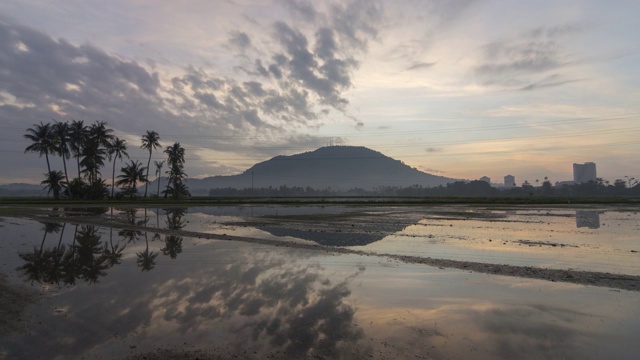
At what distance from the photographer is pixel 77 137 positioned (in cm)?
7888

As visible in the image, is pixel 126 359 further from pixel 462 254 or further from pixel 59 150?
pixel 59 150

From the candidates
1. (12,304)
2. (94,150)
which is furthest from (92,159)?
(12,304)

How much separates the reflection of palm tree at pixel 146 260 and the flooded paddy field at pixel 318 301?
0.09 meters

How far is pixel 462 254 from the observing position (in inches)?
698

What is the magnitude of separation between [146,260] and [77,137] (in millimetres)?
78967

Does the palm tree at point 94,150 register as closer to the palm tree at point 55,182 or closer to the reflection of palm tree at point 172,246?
the palm tree at point 55,182

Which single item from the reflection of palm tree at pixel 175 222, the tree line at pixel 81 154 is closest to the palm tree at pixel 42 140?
the tree line at pixel 81 154

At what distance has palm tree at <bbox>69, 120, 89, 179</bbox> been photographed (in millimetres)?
78875

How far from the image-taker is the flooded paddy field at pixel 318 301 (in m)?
7.09

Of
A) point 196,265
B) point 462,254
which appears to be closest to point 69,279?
point 196,265

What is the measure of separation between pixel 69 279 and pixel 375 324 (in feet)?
35.3

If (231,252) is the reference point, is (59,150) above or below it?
above

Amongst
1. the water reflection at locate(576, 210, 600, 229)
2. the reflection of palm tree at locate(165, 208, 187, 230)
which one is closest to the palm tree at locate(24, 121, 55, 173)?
the reflection of palm tree at locate(165, 208, 187, 230)

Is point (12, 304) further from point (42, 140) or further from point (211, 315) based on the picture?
point (42, 140)
